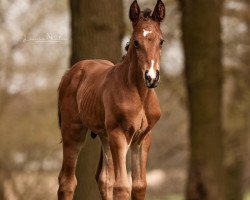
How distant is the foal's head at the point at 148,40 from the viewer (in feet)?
21.1

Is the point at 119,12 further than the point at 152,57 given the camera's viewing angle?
Yes

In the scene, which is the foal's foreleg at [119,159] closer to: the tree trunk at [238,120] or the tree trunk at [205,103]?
the tree trunk at [205,103]

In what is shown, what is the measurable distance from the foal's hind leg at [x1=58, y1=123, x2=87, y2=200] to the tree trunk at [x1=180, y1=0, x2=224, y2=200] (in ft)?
6.72

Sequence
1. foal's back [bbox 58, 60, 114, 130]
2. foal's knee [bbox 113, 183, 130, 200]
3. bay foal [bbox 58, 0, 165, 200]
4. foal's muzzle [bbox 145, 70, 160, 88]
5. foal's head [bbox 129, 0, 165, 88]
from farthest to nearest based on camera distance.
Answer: foal's back [bbox 58, 60, 114, 130], foal's knee [bbox 113, 183, 130, 200], bay foal [bbox 58, 0, 165, 200], foal's head [bbox 129, 0, 165, 88], foal's muzzle [bbox 145, 70, 160, 88]

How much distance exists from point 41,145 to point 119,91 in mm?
18441

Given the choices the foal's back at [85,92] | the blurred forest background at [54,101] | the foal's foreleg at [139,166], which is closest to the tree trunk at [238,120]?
the blurred forest background at [54,101]

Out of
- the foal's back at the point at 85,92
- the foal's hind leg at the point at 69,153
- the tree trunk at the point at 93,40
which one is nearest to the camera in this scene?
the foal's back at the point at 85,92

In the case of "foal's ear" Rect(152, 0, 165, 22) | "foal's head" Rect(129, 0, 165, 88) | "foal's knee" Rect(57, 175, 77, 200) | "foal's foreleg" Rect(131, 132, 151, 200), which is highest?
"foal's ear" Rect(152, 0, 165, 22)

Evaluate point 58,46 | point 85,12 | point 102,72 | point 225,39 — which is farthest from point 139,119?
point 58,46

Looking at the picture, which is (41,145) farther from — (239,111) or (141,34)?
(141,34)

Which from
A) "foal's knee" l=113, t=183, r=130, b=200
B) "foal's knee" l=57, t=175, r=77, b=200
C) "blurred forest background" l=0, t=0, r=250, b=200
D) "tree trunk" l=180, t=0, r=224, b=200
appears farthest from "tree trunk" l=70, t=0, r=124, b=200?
"blurred forest background" l=0, t=0, r=250, b=200

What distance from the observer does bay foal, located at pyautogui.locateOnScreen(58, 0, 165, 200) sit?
6.71m

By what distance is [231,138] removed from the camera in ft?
69.8

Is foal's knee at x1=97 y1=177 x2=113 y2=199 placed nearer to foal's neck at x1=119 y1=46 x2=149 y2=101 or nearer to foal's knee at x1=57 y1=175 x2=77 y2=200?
foal's knee at x1=57 y1=175 x2=77 y2=200
